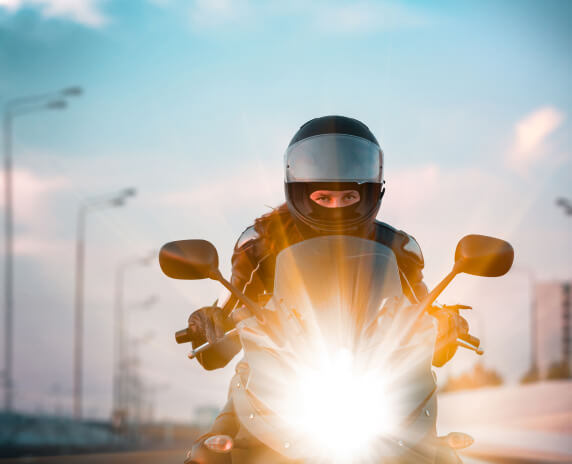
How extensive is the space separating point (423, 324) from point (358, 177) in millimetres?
754

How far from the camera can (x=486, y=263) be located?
376cm

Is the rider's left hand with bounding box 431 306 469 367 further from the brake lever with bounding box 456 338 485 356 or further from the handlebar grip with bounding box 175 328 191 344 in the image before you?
the handlebar grip with bounding box 175 328 191 344

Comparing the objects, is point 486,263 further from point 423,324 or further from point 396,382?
point 396,382

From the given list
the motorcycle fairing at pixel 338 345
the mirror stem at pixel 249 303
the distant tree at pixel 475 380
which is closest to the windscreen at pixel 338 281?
the motorcycle fairing at pixel 338 345

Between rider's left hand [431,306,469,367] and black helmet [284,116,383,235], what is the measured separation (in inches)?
20.3

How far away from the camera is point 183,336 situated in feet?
13.4

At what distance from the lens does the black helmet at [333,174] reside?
407 centimetres

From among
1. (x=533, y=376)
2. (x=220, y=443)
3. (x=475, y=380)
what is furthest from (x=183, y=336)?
(x=475, y=380)

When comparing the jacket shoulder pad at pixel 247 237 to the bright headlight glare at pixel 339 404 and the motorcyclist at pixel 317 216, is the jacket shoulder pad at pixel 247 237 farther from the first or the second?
the bright headlight glare at pixel 339 404

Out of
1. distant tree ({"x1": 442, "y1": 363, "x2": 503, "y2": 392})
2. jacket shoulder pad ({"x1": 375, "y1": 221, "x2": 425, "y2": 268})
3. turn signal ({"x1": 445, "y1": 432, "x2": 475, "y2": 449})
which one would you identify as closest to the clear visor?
jacket shoulder pad ({"x1": 375, "y1": 221, "x2": 425, "y2": 268})

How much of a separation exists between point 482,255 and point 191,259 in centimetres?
108

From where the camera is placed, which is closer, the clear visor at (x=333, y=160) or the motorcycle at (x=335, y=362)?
the motorcycle at (x=335, y=362)

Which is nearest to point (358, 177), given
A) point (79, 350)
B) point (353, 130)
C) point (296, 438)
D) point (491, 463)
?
point (353, 130)

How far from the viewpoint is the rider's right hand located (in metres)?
3.92
